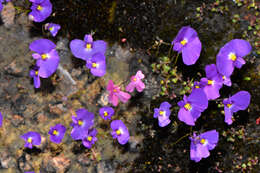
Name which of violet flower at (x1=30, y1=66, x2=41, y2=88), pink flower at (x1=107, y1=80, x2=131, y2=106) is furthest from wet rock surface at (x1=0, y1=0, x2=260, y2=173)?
violet flower at (x1=30, y1=66, x2=41, y2=88)

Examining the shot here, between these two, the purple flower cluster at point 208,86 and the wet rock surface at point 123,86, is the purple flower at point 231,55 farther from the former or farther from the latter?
the wet rock surface at point 123,86

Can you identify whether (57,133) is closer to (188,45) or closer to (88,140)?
(88,140)

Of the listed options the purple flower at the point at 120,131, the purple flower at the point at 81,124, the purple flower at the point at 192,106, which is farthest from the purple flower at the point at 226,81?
the purple flower at the point at 81,124

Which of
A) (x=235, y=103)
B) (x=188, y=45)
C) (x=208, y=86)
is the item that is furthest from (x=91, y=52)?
(x=235, y=103)

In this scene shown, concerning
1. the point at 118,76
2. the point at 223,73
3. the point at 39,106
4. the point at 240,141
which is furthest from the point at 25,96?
the point at 240,141

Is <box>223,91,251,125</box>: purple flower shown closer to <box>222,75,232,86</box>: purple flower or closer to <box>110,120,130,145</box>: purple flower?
<box>222,75,232,86</box>: purple flower

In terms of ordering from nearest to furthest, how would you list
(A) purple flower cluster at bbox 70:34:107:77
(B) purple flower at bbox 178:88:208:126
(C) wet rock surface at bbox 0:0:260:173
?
(B) purple flower at bbox 178:88:208:126 < (A) purple flower cluster at bbox 70:34:107:77 < (C) wet rock surface at bbox 0:0:260:173
